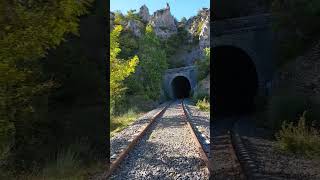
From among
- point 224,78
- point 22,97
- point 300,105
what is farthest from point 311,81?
point 224,78

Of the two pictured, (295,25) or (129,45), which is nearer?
(295,25)

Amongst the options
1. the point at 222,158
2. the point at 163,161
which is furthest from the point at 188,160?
the point at 222,158

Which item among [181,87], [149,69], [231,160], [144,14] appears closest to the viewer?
[231,160]

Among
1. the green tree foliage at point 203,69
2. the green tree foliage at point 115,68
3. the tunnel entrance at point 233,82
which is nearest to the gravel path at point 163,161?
the tunnel entrance at point 233,82

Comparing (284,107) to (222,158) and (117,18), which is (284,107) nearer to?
(222,158)

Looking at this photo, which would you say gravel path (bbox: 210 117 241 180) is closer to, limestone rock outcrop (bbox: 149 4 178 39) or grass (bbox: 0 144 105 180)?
grass (bbox: 0 144 105 180)

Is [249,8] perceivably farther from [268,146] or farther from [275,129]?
[268,146]

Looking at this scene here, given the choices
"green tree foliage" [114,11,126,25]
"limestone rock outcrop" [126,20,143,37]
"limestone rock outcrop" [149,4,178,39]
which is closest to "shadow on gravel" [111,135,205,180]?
"green tree foliage" [114,11,126,25]

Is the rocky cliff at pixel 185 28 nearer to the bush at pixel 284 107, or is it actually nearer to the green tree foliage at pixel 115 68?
the green tree foliage at pixel 115 68

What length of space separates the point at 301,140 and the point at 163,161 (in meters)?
2.67

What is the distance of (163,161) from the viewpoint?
8766 mm

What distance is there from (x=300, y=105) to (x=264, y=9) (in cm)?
247

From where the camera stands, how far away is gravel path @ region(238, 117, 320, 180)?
6.25 metres

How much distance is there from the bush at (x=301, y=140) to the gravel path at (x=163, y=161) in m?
1.51
